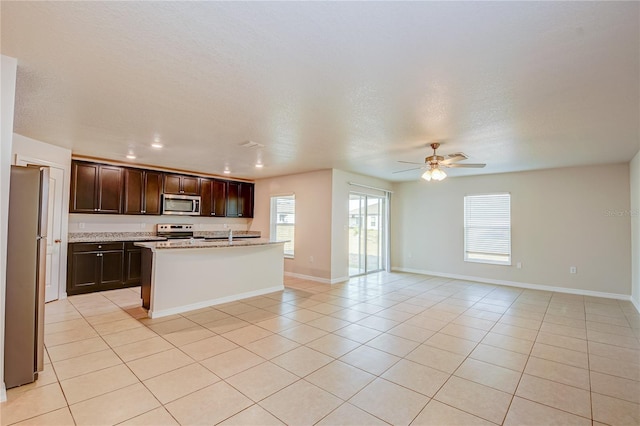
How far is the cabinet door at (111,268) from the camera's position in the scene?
17.5 ft

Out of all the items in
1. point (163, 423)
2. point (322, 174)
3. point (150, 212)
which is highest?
point (322, 174)

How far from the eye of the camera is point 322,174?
6.44 meters

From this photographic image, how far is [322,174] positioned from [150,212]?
140 inches

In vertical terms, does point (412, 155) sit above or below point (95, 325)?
above

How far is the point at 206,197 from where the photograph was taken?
7.19 metres

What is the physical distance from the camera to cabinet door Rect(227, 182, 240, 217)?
7623mm

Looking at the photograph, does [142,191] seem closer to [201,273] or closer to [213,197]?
[213,197]

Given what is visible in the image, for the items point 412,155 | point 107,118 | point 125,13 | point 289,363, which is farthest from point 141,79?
point 412,155

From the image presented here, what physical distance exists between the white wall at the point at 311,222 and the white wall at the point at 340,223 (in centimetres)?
10

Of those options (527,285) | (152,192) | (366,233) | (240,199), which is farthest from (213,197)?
(527,285)

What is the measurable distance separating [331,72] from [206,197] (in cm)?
565

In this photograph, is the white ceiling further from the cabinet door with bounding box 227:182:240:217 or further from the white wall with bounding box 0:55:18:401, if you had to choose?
the cabinet door with bounding box 227:182:240:217

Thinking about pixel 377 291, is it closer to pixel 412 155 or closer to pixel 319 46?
pixel 412 155

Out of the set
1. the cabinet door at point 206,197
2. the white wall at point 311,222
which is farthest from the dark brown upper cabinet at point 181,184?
the white wall at point 311,222
